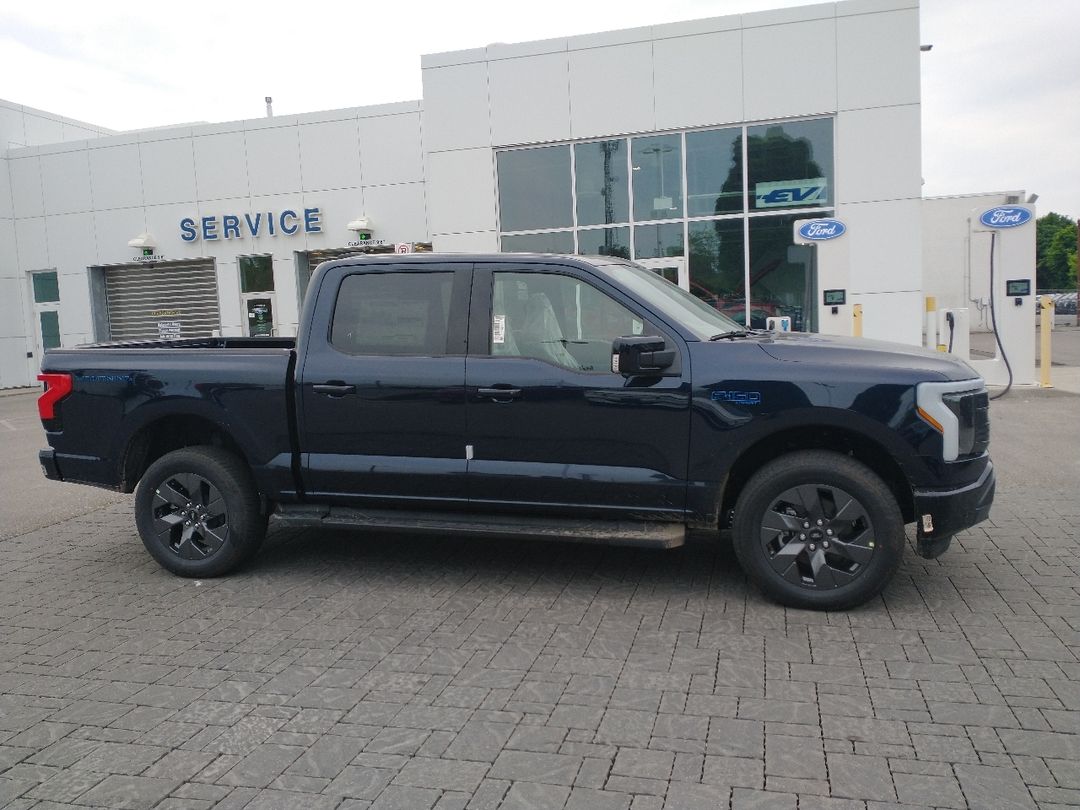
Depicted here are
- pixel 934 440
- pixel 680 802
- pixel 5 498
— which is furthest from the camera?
pixel 5 498

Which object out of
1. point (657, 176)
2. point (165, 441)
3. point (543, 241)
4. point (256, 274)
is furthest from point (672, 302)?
point (256, 274)

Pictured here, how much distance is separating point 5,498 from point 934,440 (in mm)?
8342

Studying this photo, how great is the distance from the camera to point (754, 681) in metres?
4.05

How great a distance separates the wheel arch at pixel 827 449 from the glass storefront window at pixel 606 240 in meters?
13.0

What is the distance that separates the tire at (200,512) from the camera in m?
5.76

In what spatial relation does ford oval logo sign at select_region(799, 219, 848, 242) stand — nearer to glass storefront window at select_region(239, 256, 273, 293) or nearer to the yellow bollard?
the yellow bollard

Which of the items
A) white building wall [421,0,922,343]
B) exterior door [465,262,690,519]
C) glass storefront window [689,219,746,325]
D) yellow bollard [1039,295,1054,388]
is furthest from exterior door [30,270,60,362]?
exterior door [465,262,690,519]

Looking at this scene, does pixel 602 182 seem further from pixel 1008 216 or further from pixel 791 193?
pixel 1008 216

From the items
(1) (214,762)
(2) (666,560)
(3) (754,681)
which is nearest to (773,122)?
(2) (666,560)

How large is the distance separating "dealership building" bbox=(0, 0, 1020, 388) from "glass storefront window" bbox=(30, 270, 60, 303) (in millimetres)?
6074

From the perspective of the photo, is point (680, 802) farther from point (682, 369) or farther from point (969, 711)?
point (682, 369)

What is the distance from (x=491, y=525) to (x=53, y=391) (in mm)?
3079

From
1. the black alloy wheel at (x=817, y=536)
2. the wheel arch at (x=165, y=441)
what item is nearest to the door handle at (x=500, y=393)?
the black alloy wheel at (x=817, y=536)

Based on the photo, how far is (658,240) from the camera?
17.8 meters
